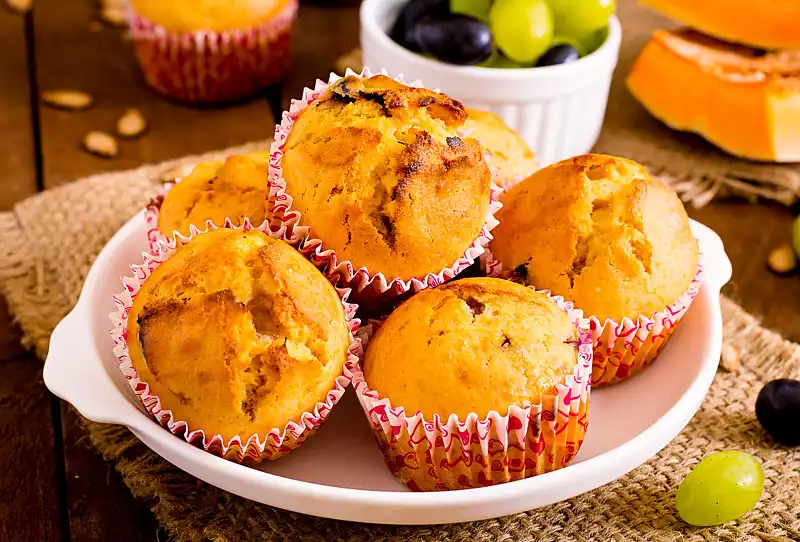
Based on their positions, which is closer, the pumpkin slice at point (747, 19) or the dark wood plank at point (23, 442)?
the dark wood plank at point (23, 442)

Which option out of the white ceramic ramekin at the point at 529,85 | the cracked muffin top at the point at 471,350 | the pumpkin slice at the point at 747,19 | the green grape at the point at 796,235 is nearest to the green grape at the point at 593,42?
the white ceramic ramekin at the point at 529,85

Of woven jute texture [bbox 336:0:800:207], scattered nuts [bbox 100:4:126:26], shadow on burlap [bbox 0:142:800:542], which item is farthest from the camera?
scattered nuts [bbox 100:4:126:26]

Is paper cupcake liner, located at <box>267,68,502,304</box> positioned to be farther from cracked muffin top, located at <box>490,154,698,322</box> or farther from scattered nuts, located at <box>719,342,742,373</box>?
scattered nuts, located at <box>719,342,742,373</box>

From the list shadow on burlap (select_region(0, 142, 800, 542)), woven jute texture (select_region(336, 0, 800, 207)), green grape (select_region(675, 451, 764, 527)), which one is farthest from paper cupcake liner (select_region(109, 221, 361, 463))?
woven jute texture (select_region(336, 0, 800, 207))

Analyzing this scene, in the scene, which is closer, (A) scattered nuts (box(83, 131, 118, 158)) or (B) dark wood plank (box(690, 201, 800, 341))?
(B) dark wood plank (box(690, 201, 800, 341))

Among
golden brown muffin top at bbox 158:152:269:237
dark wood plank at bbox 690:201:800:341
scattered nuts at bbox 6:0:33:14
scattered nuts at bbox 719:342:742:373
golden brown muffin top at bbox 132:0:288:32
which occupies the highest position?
golden brown muffin top at bbox 158:152:269:237

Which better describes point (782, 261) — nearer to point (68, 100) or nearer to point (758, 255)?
point (758, 255)

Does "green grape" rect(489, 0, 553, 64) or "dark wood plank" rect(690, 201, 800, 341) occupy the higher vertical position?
"green grape" rect(489, 0, 553, 64)

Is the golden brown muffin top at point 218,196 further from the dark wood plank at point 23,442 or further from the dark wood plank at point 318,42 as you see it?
the dark wood plank at point 318,42

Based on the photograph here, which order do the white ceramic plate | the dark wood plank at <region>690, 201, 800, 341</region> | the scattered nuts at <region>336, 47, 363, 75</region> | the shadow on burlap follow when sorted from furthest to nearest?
the scattered nuts at <region>336, 47, 363, 75</region> < the dark wood plank at <region>690, 201, 800, 341</region> < the shadow on burlap < the white ceramic plate
